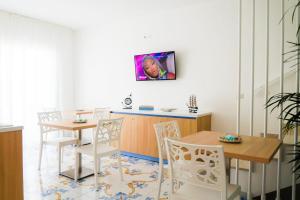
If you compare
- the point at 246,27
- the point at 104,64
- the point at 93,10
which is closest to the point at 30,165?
the point at 104,64

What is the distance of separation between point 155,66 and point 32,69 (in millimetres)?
2731

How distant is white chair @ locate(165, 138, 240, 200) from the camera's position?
148 cm

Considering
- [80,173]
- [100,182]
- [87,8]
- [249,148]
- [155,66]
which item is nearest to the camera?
[249,148]

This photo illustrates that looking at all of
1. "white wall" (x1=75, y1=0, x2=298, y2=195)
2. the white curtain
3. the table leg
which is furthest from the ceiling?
the table leg

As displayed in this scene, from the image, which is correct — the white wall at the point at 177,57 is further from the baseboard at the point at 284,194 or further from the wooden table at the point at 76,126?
the wooden table at the point at 76,126

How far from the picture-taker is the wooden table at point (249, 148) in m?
1.61

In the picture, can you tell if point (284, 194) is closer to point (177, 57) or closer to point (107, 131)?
point (107, 131)

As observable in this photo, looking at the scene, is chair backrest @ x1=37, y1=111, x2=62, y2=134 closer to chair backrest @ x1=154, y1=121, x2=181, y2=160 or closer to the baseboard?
chair backrest @ x1=154, y1=121, x2=181, y2=160

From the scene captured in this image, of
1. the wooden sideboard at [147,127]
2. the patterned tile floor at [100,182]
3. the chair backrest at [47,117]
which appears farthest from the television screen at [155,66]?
the chair backrest at [47,117]

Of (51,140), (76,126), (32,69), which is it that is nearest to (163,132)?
(76,126)

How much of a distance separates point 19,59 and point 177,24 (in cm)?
335

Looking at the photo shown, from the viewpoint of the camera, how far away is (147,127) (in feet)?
12.9

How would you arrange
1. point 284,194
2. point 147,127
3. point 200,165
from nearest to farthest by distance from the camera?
point 200,165
point 284,194
point 147,127

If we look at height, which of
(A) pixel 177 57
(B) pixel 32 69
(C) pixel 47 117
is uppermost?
(A) pixel 177 57
